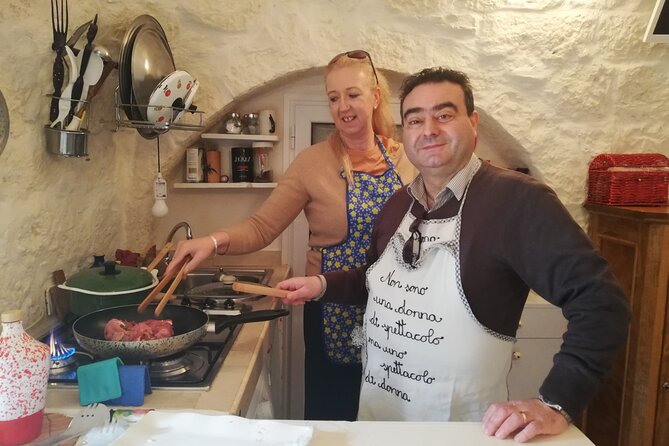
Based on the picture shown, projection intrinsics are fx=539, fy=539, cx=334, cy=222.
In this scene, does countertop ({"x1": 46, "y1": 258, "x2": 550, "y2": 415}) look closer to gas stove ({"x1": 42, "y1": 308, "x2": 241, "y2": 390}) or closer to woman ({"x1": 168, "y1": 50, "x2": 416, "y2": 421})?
gas stove ({"x1": 42, "y1": 308, "x2": 241, "y2": 390})

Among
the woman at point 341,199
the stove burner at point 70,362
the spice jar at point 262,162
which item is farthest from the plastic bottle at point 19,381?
the spice jar at point 262,162

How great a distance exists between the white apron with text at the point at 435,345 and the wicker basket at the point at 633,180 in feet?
4.19

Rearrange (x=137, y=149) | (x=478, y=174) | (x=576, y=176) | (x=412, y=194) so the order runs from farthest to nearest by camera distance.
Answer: (x=576, y=176)
(x=137, y=149)
(x=412, y=194)
(x=478, y=174)

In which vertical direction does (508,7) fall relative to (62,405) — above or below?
above

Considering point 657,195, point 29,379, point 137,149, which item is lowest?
point 29,379

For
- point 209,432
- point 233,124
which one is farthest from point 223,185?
point 209,432

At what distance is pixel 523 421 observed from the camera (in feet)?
2.85

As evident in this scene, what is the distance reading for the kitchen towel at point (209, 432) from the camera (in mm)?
794

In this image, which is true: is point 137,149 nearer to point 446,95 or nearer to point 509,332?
point 446,95

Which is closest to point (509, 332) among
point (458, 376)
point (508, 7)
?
point (458, 376)

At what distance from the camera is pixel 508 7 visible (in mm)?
2133

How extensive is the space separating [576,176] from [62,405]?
6.67 feet

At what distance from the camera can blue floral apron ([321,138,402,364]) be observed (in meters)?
1.74

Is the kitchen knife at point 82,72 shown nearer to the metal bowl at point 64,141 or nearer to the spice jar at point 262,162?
the metal bowl at point 64,141
